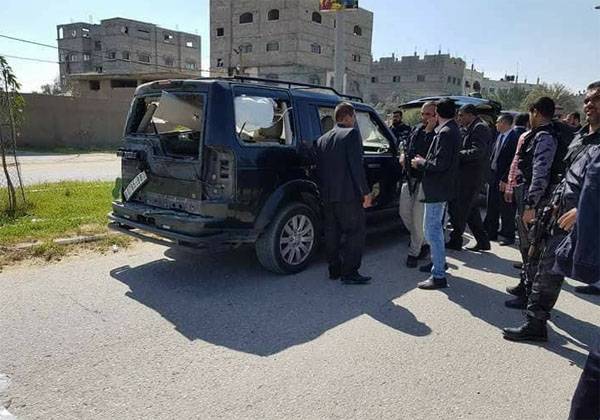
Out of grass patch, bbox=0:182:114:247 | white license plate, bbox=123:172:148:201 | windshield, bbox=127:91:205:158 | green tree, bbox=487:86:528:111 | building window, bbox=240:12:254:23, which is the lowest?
grass patch, bbox=0:182:114:247

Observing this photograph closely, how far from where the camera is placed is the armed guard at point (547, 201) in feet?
9.47

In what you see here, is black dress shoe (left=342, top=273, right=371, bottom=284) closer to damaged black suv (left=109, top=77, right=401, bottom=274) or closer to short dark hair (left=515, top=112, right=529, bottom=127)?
damaged black suv (left=109, top=77, right=401, bottom=274)

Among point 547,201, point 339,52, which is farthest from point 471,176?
point 339,52

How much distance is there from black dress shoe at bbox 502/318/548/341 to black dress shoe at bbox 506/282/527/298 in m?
0.82

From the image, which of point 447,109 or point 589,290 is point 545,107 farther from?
point 589,290

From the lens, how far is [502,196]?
6.92 m

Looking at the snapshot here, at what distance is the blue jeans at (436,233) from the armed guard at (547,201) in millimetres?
735

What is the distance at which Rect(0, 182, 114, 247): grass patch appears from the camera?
6238 millimetres

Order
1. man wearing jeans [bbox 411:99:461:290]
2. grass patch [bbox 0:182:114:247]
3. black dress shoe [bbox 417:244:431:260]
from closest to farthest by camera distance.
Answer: man wearing jeans [bbox 411:99:461:290] < black dress shoe [bbox 417:244:431:260] < grass patch [bbox 0:182:114:247]

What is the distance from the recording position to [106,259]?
553 cm

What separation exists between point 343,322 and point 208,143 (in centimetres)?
202

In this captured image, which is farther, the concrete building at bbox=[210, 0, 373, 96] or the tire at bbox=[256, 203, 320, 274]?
the concrete building at bbox=[210, 0, 373, 96]

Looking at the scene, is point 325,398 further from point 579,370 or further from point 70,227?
point 70,227

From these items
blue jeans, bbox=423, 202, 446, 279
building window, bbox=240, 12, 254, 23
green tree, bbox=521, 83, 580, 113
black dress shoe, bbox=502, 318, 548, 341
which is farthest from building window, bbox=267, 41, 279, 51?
black dress shoe, bbox=502, 318, 548, 341
